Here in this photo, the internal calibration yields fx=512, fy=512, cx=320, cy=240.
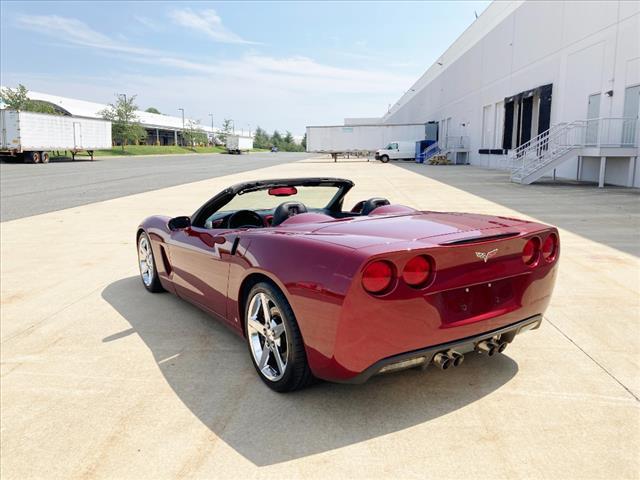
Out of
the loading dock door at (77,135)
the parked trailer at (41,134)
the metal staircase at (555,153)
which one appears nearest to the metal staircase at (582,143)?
the metal staircase at (555,153)

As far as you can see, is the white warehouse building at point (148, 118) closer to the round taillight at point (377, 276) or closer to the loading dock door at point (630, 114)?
the loading dock door at point (630, 114)

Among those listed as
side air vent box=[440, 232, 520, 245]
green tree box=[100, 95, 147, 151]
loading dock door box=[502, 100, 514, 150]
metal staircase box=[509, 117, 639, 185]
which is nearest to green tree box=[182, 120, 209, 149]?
green tree box=[100, 95, 147, 151]

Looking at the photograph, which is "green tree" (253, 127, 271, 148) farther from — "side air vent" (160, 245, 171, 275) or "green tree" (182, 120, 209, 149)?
"side air vent" (160, 245, 171, 275)

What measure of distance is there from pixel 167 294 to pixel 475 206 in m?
9.20

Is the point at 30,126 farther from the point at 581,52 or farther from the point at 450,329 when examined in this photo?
the point at 450,329

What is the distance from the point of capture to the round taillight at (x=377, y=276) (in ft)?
7.93

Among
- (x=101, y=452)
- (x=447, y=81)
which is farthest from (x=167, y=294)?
(x=447, y=81)

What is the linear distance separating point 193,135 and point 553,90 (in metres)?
97.6

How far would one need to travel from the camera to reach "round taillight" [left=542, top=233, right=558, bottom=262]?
3.06 metres

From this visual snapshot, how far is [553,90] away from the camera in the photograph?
23.8 meters

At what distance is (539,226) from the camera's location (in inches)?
122

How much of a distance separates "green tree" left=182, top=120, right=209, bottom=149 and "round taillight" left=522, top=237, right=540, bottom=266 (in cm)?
11319

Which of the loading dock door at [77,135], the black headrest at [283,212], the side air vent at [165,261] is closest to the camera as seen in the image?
the black headrest at [283,212]

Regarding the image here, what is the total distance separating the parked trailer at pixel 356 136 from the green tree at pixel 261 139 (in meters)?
128
